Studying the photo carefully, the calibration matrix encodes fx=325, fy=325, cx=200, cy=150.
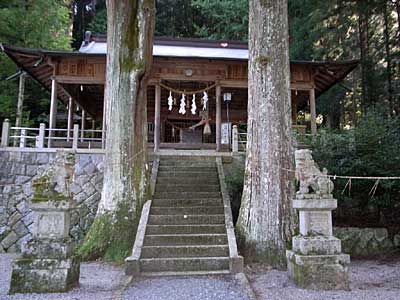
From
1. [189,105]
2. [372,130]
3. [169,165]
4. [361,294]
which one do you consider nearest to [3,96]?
[189,105]

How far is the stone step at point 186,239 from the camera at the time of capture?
5.72m

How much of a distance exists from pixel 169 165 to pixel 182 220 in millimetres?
2478

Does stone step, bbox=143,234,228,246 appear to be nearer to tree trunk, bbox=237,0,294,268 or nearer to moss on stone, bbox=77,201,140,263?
tree trunk, bbox=237,0,294,268

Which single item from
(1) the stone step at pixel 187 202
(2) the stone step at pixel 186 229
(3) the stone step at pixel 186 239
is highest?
(1) the stone step at pixel 187 202

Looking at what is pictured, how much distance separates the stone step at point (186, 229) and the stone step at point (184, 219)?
204 mm

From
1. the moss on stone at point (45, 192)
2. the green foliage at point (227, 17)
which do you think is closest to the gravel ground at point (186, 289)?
the moss on stone at point (45, 192)

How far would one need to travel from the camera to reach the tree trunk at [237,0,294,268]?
543cm

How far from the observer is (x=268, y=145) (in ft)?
18.5

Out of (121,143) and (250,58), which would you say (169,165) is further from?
(250,58)

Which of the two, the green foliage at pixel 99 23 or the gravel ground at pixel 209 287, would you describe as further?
the green foliage at pixel 99 23

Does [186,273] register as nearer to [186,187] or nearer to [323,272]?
[323,272]

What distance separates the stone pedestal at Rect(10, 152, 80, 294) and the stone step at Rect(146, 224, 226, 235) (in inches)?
71.7

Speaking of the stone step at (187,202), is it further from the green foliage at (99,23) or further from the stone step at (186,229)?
the green foliage at (99,23)

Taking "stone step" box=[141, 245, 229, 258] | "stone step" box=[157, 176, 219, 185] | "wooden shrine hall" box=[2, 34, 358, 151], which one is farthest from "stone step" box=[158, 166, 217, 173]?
"stone step" box=[141, 245, 229, 258]
